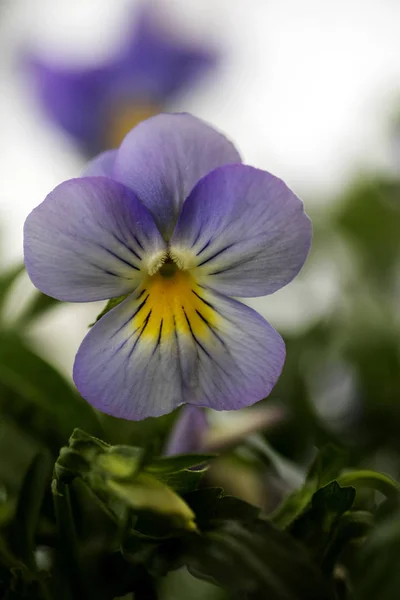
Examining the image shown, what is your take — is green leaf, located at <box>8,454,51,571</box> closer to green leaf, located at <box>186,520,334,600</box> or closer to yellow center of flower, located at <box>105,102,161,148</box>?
green leaf, located at <box>186,520,334,600</box>

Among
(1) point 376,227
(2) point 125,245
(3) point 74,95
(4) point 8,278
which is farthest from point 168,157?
(3) point 74,95

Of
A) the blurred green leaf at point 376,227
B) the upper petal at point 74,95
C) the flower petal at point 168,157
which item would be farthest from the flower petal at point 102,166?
the upper petal at point 74,95

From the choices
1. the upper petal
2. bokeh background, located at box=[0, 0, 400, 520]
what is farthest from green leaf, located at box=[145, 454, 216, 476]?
the upper petal

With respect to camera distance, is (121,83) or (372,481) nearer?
(372,481)

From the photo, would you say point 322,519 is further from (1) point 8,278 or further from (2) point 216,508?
(1) point 8,278

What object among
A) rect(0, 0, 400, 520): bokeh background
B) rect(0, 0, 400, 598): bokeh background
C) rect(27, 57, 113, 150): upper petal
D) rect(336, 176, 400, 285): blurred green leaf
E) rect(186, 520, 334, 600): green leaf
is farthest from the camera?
rect(27, 57, 113, 150): upper petal

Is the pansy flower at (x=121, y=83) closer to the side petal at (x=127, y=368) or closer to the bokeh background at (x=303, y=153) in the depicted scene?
the bokeh background at (x=303, y=153)

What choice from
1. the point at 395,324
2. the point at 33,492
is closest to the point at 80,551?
the point at 33,492
